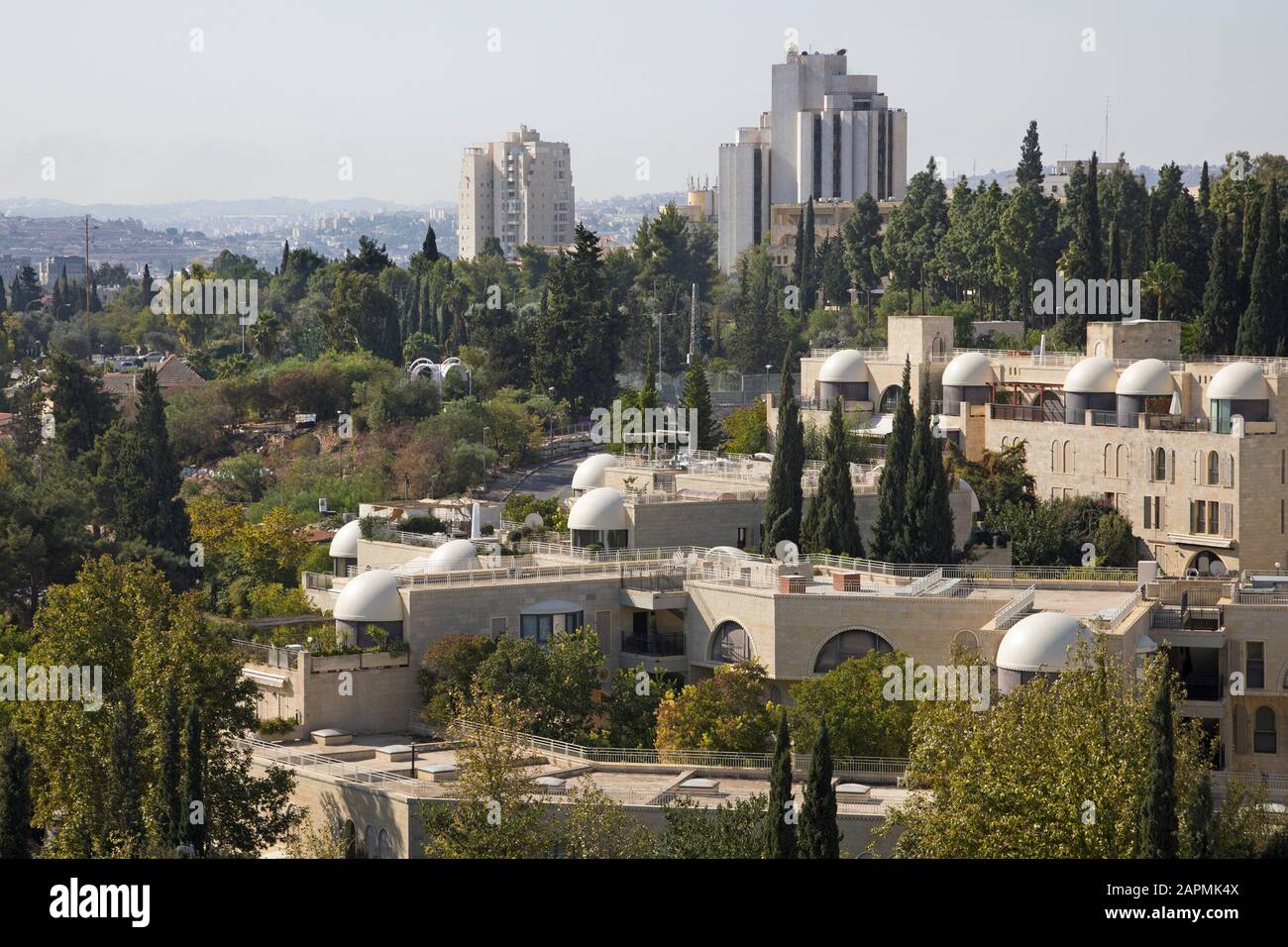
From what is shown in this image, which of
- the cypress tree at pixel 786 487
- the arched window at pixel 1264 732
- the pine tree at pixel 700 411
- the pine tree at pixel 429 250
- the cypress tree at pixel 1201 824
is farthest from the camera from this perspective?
the pine tree at pixel 429 250

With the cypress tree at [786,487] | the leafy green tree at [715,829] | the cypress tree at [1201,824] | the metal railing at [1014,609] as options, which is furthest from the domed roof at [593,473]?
the cypress tree at [1201,824]

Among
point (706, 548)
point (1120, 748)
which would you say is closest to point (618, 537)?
point (706, 548)

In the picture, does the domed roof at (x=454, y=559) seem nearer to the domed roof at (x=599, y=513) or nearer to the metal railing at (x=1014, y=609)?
the domed roof at (x=599, y=513)

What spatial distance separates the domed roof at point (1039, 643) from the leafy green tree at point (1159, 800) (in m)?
9.41

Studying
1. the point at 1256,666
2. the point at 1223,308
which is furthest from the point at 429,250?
the point at 1256,666

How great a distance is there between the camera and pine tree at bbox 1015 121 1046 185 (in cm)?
9844

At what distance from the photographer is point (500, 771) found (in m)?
36.0

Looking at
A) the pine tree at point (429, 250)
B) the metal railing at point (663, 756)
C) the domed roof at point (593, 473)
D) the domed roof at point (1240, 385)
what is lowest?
the metal railing at point (663, 756)

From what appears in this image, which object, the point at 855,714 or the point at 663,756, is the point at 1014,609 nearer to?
the point at 855,714

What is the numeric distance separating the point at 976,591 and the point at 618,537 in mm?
11183

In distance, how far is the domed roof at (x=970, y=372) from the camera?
70.4m

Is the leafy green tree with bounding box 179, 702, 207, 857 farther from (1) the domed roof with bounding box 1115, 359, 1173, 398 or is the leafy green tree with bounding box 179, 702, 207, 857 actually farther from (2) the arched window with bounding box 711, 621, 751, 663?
(1) the domed roof with bounding box 1115, 359, 1173, 398

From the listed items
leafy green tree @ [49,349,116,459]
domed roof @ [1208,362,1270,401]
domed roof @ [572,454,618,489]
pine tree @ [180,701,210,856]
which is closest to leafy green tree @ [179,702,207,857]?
pine tree @ [180,701,210,856]

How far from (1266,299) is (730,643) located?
28569 millimetres
